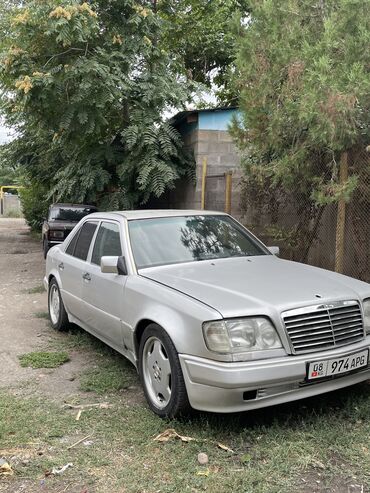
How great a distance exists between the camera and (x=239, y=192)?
931cm

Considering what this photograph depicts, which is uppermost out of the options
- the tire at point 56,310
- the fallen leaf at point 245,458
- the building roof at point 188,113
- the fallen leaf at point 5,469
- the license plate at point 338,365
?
the building roof at point 188,113

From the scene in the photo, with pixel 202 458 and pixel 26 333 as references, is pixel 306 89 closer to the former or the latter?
pixel 202 458

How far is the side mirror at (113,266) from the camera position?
174 inches

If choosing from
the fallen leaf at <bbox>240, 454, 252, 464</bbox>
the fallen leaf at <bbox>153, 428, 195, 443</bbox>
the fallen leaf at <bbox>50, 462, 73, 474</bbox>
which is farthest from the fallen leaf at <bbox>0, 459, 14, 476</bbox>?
the fallen leaf at <bbox>240, 454, 252, 464</bbox>

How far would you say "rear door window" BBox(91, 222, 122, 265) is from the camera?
192 inches

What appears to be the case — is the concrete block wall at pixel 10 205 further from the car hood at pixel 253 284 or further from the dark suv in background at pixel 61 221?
the car hood at pixel 253 284

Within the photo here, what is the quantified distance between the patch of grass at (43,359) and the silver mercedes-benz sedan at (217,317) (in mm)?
628

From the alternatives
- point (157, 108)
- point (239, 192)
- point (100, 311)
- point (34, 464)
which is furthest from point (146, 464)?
point (157, 108)

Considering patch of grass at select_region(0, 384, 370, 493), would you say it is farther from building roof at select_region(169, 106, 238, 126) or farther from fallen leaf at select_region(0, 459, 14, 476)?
building roof at select_region(169, 106, 238, 126)

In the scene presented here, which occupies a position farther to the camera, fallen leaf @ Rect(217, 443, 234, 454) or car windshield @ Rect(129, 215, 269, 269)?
car windshield @ Rect(129, 215, 269, 269)

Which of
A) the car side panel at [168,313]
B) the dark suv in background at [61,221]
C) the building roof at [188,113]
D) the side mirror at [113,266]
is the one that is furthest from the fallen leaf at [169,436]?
the dark suv in background at [61,221]

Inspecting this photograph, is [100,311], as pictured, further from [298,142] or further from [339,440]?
[298,142]

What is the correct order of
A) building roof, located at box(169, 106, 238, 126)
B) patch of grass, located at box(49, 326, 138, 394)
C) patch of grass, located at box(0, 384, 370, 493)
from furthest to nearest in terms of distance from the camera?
building roof, located at box(169, 106, 238, 126) → patch of grass, located at box(49, 326, 138, 394) → patch of grass, located at box(0, 384, 370, 493)

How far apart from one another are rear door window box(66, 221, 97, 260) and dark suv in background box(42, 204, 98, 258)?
6592mm
